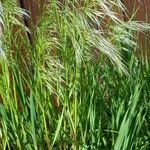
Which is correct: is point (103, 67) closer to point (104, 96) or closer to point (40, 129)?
point (104, 96)

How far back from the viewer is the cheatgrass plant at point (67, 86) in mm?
1219

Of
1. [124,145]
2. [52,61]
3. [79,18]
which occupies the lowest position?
[124,145]

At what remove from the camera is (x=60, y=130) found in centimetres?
145

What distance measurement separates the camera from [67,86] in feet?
4.44

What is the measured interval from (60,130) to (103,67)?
0.35m

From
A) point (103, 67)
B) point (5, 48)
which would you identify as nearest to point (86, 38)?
point (5, 48)

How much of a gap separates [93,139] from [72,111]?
11 cm

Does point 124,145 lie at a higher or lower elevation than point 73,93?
lower

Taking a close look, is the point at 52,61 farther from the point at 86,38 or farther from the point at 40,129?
the point at 40,129

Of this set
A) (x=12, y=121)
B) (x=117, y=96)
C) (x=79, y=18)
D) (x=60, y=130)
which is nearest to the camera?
(x=79, y=18)

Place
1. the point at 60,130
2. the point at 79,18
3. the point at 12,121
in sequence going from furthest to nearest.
Answer: 1. the point at 60,130
2. the point at 12,121
3. the point at 79,18

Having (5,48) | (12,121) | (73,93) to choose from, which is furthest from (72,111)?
(5,48)

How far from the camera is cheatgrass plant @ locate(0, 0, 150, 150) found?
4.00 feet

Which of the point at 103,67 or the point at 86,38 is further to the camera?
the point at 103,67
